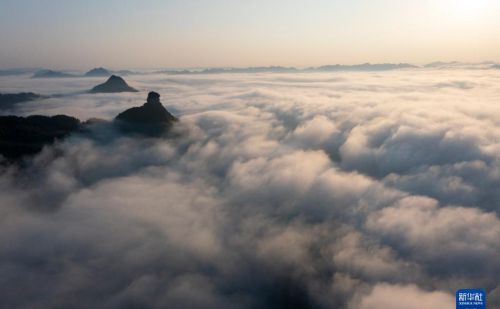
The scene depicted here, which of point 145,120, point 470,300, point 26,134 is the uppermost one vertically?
point 145,120

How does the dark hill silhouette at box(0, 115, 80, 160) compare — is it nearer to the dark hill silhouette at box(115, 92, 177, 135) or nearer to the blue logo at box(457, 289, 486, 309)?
the dark hill silhouette at box(115, 92, 177, 135)

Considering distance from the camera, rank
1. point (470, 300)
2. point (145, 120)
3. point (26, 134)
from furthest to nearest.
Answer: point (145, 120) → point (26, 134) → point (470, 300)

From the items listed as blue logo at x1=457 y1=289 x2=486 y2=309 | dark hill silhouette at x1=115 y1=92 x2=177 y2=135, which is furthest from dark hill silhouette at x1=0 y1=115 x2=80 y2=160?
blue logo at x1=457 y1=289 x2=486 y2=309

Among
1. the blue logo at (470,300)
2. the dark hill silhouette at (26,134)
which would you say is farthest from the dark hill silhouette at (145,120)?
the blue logo at (470,300)

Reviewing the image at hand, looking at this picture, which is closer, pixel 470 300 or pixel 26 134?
pixel 470 300

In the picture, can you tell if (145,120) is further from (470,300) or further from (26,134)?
(470,300)

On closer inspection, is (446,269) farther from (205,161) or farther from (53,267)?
(205,161)

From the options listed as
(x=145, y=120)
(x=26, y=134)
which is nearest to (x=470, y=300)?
(x=26, y=134)

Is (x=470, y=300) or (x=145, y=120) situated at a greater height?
(x=145, y=120)

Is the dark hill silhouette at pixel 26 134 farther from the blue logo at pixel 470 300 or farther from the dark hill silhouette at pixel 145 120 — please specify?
the blue logo at pixel 470 300
